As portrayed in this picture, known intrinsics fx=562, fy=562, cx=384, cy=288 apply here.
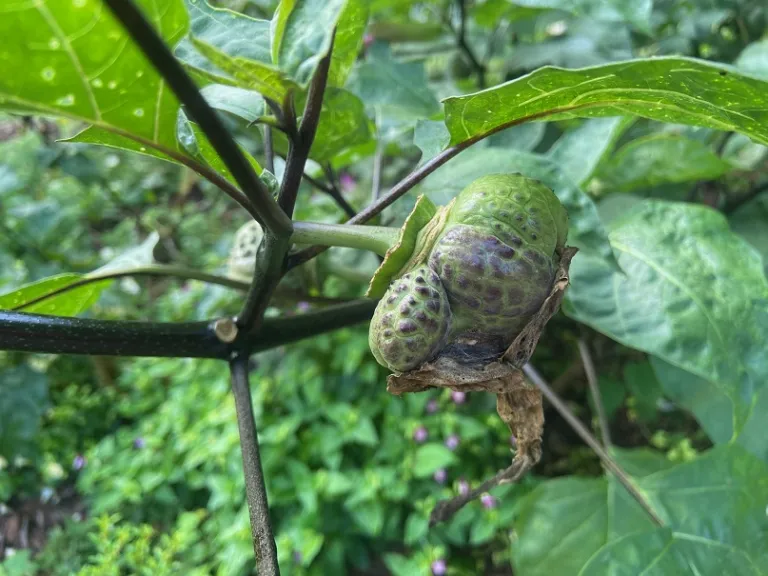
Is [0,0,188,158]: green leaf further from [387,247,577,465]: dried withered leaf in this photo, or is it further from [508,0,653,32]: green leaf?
[508,0,653,32]: green leaf

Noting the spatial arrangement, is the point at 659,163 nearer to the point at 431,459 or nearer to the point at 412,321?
the point at 412,321

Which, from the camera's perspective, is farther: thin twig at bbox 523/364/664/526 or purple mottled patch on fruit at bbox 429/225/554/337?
thin twig at bbox 523/364/664/526

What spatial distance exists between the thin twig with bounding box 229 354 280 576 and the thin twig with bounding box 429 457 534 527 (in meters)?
0.20

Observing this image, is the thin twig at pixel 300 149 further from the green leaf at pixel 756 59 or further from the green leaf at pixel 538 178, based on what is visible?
the green leaf at pixel 756 59

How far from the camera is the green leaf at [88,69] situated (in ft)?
0.82

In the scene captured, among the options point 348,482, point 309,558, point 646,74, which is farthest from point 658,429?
point 646,74

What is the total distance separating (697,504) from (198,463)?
A: 0.95 metres

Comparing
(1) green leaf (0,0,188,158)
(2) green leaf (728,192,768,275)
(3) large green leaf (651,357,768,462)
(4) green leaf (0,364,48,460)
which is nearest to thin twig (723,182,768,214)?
(2) green leaf (728,192,768,275)

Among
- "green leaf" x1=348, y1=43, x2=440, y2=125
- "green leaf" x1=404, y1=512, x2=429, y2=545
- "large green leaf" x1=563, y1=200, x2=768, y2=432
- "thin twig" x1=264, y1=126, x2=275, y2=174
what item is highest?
"thin twig" x1=264, y1=126, x2=275, y2=174

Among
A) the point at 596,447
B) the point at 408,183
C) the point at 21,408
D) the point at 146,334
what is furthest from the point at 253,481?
the point at 21,408

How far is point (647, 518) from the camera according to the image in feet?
2.37

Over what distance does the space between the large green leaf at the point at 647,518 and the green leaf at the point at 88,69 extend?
2.15ft

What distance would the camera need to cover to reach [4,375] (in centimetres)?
124

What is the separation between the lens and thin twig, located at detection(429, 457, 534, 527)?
1.49 feet
